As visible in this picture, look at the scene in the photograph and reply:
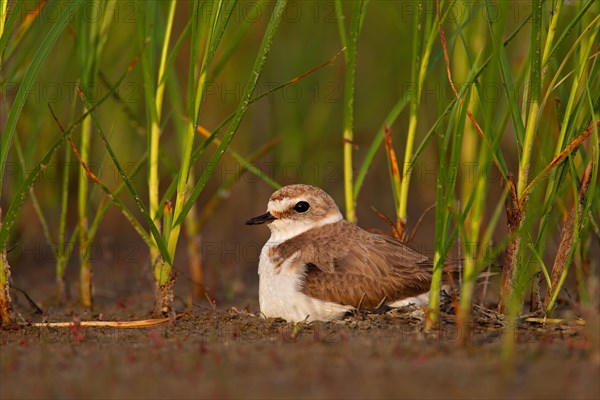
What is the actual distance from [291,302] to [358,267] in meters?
0.48

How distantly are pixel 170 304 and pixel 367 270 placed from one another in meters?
1.25

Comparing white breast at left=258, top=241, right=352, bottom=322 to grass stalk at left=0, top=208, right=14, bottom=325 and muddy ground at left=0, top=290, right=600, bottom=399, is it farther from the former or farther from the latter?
grass stalk at left=0, top=208, right=14, bottom=325

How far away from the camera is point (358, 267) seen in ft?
18.1

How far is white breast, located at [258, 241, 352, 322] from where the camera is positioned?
5398 millimetres

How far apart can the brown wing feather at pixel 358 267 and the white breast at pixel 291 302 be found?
0.04 meters

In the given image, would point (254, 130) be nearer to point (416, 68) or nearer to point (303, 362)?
point (416, 68)

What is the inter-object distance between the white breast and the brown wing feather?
43 millimetres

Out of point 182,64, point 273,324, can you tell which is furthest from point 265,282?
point 182,64

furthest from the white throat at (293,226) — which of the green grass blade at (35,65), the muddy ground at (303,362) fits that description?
the green grass blade at (35,65)

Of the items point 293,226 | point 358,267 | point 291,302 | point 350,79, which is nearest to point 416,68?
point 350,79

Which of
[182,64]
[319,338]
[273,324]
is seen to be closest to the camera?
[319,338]

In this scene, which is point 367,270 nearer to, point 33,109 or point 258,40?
point 33,109

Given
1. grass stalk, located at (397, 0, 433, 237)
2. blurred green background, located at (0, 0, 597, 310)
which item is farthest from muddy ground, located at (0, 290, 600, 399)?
blurred green background, located at (0, 0, 597, 310)

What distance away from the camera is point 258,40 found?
32.2ft
